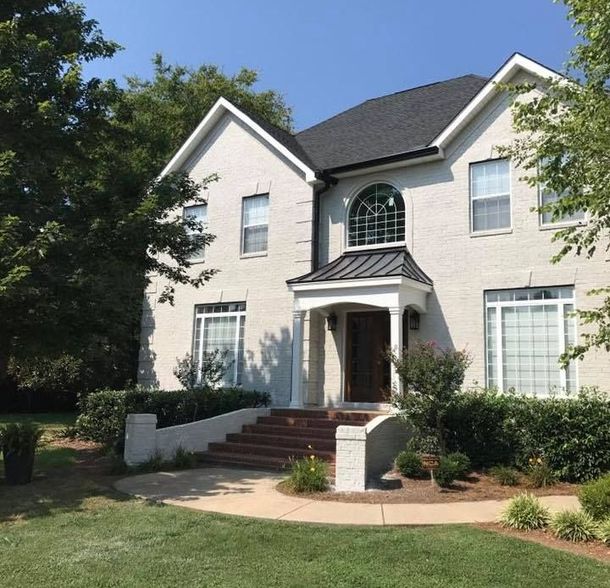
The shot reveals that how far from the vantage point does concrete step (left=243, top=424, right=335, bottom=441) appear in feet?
39.5

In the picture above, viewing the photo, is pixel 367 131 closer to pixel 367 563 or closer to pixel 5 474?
pixel 5 474

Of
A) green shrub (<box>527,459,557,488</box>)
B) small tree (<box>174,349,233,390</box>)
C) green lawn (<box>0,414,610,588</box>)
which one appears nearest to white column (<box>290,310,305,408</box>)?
small tree (<box>174,349,233,390</box>)

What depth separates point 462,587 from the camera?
4.93 meters

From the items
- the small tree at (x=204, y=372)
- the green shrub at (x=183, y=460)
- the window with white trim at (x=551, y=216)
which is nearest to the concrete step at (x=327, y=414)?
the small tree at (x=204, y=372)

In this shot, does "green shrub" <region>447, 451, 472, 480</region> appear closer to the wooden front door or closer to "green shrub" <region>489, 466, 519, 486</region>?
"green shrub" <region>489, 466, 519, 486</region>

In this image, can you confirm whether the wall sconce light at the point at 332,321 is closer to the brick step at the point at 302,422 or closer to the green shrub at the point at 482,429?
the brick step at the point at 302,422

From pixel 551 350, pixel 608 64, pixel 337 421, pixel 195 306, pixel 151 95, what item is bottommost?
pixel 337 421

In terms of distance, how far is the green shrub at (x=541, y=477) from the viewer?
9227mm

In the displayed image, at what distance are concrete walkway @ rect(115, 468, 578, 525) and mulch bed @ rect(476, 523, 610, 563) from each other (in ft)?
1.72

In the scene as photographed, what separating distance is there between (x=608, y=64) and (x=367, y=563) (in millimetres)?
6469

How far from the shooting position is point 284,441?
1200cm

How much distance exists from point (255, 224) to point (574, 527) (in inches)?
461

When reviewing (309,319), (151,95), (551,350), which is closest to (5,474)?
(309,319)

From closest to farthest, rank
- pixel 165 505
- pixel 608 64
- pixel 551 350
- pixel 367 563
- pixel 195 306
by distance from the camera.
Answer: pixel 367 563 < pixel 608 64 < pixel 165 505 < pixel 551 350 < pixel 195 306
